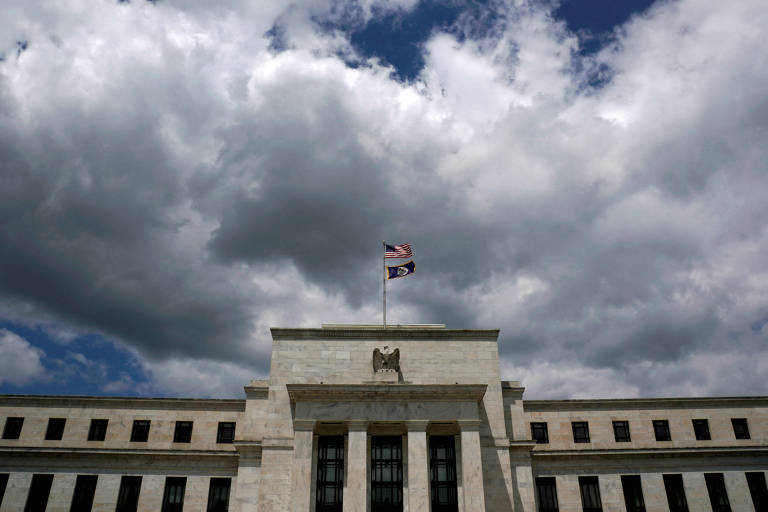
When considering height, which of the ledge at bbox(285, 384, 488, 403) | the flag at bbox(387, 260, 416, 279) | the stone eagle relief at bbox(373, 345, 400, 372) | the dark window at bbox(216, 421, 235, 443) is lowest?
the dark window at bbox(216, 421, 235, 443)

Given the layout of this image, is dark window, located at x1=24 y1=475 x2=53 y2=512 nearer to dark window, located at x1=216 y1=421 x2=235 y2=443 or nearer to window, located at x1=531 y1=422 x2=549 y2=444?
dark window, located at x1=216 y1=421 x2=235 y2=443

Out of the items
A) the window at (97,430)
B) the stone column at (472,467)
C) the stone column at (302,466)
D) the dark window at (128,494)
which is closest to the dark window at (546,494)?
the stone column at (472,467)

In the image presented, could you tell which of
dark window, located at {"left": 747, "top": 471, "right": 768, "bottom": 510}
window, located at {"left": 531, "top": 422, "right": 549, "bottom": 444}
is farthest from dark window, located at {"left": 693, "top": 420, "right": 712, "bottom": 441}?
window, located at {"left": 531, "top": 422, "right": 549, "bottom": 444}

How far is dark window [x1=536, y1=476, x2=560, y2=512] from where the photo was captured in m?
46.0

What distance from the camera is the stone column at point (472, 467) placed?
131 feet

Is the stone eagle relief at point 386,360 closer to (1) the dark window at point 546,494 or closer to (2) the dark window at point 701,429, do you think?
(1) the dark window at point 546,494

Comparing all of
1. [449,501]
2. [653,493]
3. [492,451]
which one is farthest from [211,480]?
[653,493]

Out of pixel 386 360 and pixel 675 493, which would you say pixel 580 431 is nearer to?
pixel 675 493

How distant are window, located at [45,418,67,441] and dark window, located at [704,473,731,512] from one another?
5309 centimetres

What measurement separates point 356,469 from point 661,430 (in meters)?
26.8

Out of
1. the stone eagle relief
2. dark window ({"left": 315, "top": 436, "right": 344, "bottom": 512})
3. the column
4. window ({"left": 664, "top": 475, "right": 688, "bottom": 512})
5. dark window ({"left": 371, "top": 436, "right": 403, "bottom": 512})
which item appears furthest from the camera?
the stone eagle relief

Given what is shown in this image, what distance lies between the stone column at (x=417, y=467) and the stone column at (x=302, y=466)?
282 inches

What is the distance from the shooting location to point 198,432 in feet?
157

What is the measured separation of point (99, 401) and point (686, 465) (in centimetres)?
4902
